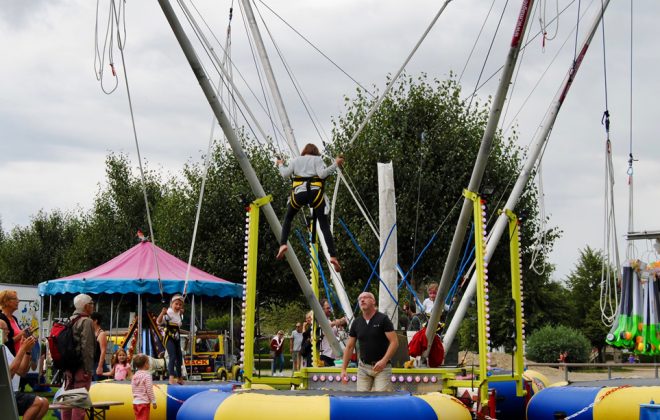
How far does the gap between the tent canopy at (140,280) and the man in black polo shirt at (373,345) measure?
10.9 metres

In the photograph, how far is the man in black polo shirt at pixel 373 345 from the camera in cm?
1126

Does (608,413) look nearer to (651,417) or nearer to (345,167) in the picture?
(651,417)

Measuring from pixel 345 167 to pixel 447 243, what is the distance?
13.3 feet

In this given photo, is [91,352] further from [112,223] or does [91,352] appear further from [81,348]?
[112,223]

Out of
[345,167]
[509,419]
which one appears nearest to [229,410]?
[509,419]

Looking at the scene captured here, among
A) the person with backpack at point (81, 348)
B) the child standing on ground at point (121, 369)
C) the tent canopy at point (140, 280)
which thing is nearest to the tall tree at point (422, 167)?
the tent canopy at point (140, 280)

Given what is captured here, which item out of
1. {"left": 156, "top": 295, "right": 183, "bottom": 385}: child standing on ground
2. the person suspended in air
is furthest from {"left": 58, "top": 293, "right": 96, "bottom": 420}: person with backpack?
{"left": 156, "top": 295, "right": 183, "bottom": 385}: child standing on ground

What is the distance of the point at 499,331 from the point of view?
5297 cm

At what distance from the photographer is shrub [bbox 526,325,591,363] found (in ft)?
131

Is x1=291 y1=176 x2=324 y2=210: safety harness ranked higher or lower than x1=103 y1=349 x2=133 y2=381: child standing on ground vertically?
higher

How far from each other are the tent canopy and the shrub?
19662 millimetres

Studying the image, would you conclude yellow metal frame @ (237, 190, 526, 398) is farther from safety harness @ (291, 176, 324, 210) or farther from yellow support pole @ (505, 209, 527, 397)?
safety harness @ (291, 176, 324, 210)

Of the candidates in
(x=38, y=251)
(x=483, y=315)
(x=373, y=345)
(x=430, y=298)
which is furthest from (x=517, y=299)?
(x=38, y=251)

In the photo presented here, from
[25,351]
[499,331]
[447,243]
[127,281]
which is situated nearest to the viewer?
[25,351]
